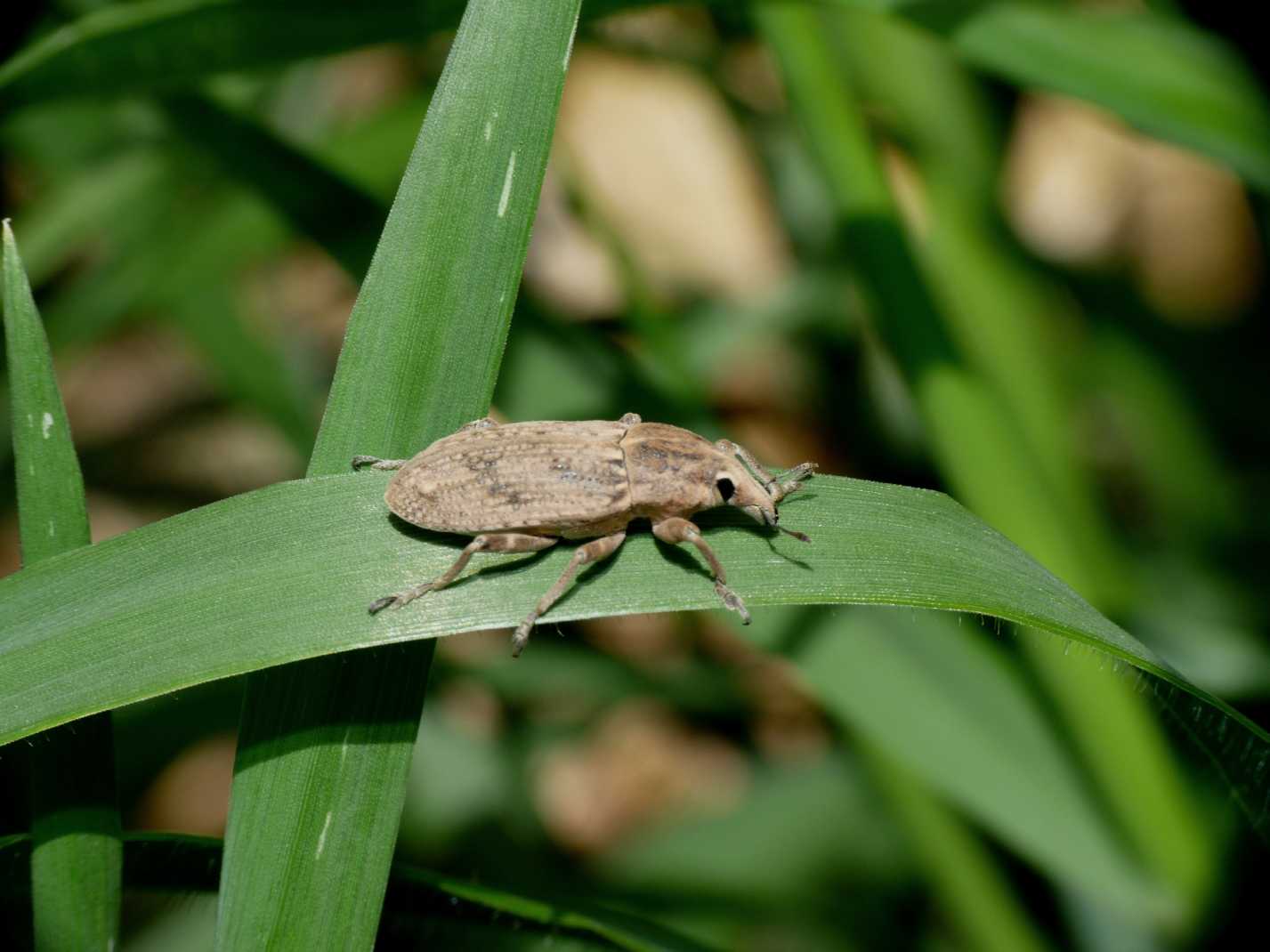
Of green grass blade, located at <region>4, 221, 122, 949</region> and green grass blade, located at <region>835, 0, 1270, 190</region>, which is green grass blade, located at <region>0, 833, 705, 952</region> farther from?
green grass blade, located at <region>835, 0, 1270, 190</region>

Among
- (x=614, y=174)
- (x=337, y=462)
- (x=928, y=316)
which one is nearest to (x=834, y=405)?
(x=928, y=316)

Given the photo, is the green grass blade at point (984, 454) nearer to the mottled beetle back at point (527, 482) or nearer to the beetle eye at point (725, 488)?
the beetle eye at point (725, 488)

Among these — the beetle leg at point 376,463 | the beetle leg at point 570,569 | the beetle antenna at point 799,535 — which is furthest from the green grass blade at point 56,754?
the beetle antenna at point 799,535

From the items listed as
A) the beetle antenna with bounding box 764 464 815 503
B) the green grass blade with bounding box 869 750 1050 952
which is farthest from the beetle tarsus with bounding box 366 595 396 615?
the green grass blade with bounding box 869 750 1050 952

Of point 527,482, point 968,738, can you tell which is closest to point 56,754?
point 527,482

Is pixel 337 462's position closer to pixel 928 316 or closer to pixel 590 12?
pixel 590 12

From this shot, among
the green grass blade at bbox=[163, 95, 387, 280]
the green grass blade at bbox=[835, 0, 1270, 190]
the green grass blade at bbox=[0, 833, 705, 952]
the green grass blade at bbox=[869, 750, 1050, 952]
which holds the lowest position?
the green grass blade at bbox=[869, 750, 1050, 952]
